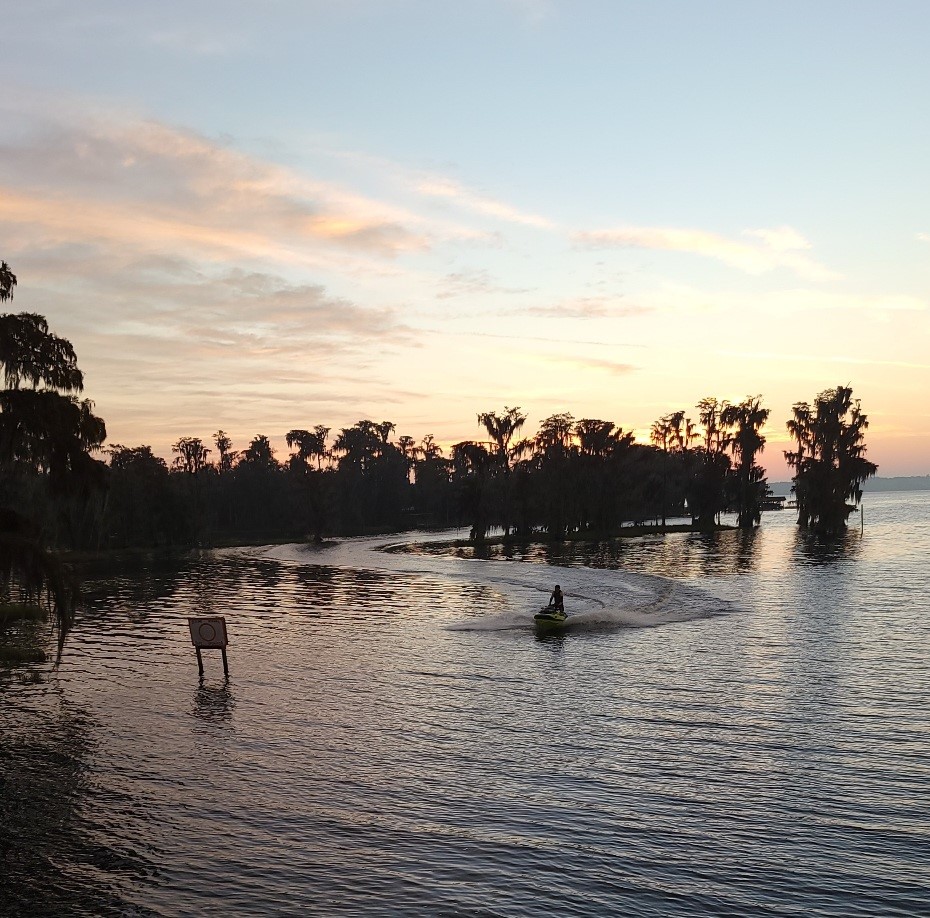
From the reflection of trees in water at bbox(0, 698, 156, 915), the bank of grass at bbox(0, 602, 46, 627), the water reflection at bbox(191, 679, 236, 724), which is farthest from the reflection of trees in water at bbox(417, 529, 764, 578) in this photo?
the reflection of trees in water at bbox(0, 698, 156, 915)

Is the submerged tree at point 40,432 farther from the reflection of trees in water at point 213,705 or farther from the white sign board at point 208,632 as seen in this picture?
the white sign board at point 208,632

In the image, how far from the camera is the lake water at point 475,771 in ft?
46.3

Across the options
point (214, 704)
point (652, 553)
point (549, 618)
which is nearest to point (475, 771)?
point (214, 704)

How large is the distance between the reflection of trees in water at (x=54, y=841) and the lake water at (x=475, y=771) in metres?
0.06

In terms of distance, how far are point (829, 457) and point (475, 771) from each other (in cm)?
10882

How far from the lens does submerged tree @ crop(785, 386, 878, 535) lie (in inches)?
4619

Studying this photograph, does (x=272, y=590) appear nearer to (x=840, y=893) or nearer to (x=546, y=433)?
(x=840, y=893)

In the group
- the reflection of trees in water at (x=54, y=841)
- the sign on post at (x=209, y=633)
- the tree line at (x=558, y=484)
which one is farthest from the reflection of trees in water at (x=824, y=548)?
the reflection of trees in water at (x=54, y=841)

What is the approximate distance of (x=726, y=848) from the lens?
15516 millimetres

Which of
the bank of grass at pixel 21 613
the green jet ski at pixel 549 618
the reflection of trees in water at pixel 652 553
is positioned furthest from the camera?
the reflection of trees in water at pixel 652 553

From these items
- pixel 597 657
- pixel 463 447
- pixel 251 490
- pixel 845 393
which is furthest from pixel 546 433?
pixel 597 657

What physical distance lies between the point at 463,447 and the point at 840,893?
11776cm

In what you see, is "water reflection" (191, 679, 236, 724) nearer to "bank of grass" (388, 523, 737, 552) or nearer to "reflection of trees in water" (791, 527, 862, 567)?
"reflection of trees in water" (791, 527, 862, 567)

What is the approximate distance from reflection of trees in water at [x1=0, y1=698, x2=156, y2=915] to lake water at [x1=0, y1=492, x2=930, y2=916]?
6 centimetres
